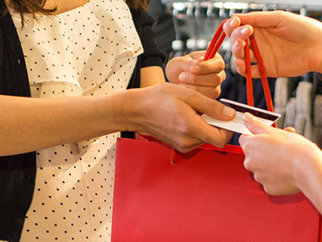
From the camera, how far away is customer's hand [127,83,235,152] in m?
0.77

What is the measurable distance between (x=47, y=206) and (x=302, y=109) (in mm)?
1128

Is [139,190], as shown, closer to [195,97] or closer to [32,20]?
[195,97]

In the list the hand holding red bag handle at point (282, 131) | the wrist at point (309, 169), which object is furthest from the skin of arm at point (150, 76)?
the wrist at point (309, 169)

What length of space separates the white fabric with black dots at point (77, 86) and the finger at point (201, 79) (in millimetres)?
130

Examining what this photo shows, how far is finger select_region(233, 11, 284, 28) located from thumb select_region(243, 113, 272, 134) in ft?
0.71

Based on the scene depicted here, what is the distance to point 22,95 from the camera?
0.82 metres

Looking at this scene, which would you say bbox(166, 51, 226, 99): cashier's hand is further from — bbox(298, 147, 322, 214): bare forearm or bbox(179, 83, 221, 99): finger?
bbox(298, 147, 322, 214): bare forearm

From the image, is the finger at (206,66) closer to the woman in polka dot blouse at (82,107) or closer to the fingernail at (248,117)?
the woman in polka dot blouse at (82,107)

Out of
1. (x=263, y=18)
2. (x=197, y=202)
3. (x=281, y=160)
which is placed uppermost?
(x=263, y=18)

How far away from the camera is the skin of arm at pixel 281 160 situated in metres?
0.67

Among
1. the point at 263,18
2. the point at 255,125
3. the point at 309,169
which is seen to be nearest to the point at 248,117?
the point at 255,125

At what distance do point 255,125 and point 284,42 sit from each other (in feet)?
0.96

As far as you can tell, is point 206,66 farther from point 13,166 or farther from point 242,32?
point 13,166

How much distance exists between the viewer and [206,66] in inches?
33.8
